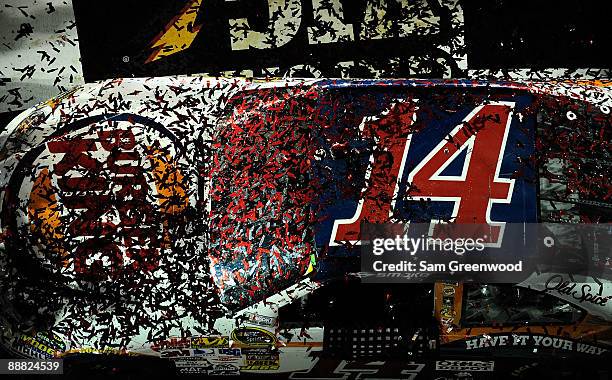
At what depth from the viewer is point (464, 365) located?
3252 mm

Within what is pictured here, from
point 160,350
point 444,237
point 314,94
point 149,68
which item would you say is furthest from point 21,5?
point 444,237

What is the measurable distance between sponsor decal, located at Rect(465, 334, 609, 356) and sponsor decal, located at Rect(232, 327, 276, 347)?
3.25ft

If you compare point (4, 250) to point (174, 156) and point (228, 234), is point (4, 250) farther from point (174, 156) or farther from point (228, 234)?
point (228, 234)

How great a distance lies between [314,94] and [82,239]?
4.82ft

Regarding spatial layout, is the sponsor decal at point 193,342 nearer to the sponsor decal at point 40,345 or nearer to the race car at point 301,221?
the race car at point 301,221

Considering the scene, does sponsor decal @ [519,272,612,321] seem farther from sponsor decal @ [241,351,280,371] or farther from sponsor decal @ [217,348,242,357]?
sponsor decal @ [217,348,242,357]

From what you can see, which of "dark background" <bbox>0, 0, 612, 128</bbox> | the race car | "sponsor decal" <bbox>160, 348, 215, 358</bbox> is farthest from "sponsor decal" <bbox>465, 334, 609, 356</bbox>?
"dark background" <bbox>0, 0, 612, 128</bbox>

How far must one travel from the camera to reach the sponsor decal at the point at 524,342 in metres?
3.14

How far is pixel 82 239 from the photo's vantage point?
10.9ft

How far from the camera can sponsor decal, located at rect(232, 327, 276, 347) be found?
→ 312 centimetres

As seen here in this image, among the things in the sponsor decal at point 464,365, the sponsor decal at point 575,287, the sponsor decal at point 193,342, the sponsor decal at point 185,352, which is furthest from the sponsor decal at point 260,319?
the sponsor decal at point 575,287

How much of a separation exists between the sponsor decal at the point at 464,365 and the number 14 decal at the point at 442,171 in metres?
0.65

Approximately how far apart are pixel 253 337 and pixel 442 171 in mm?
1265

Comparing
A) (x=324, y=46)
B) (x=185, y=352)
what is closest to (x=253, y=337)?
(x=185, y=352)
